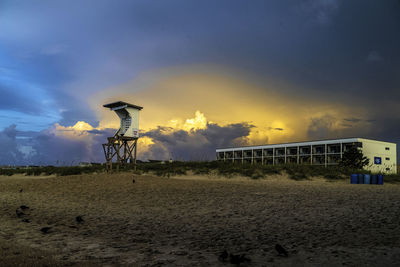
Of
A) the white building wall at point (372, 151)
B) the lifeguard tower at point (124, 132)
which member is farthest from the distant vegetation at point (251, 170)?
the white building wall at point (372, 151)

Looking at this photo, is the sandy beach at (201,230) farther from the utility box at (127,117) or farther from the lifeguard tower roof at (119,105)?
the lifeguard tower roof at (119,105)

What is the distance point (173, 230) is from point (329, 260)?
356 centimetres

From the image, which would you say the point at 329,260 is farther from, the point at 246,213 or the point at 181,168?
the point at 181,168

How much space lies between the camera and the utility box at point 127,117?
943 inches

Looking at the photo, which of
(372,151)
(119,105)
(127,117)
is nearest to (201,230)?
(127,117)

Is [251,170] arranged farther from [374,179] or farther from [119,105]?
[119,105]

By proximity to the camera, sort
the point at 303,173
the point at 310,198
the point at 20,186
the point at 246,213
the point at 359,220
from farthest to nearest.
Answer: the point at 303,173 < the point at 20,186 < the point at 310,198 < the point at 246,213 < the point at 359,220

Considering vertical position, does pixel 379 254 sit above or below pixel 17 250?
above

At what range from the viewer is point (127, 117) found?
24.4 m

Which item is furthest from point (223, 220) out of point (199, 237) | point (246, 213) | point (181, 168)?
point (181, 168)

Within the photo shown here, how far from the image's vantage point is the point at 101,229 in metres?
7.28

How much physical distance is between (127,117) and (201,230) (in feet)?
62.4

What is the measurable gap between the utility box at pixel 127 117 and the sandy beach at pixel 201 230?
12271 millimetres

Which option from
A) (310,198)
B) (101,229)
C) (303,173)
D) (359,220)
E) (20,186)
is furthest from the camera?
(303,173)
